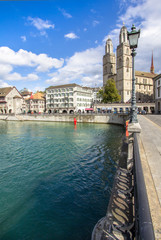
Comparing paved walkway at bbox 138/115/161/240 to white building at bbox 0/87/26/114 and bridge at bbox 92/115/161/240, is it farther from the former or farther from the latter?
white building at bbox 0/87/26/114

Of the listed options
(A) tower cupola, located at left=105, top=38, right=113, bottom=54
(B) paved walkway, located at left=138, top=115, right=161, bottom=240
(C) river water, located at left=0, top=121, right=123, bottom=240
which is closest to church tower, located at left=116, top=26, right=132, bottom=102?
(A) tower cupola, located at left=105, top=38, right=113, bottom=54

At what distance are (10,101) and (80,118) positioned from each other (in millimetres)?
52639

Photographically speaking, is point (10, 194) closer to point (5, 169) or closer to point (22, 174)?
point (22, 174)

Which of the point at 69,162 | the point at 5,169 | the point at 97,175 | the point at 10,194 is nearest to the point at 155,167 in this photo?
the point at 97,175

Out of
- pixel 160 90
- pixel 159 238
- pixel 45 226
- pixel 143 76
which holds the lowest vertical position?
pixel 45 226

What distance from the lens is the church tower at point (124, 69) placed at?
7719 cm

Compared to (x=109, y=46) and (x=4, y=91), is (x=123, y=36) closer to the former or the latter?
(x=109, y=46)

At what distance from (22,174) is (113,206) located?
8218mm

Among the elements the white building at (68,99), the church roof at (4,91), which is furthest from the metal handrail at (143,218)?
the church roof at (4,91)

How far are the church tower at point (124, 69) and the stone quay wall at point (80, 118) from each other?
94.4 feet

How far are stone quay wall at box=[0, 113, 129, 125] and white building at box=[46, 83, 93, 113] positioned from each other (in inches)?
833

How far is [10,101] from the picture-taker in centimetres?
8925

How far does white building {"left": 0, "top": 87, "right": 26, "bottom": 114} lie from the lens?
289 feet

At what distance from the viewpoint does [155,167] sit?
5.47 meters
